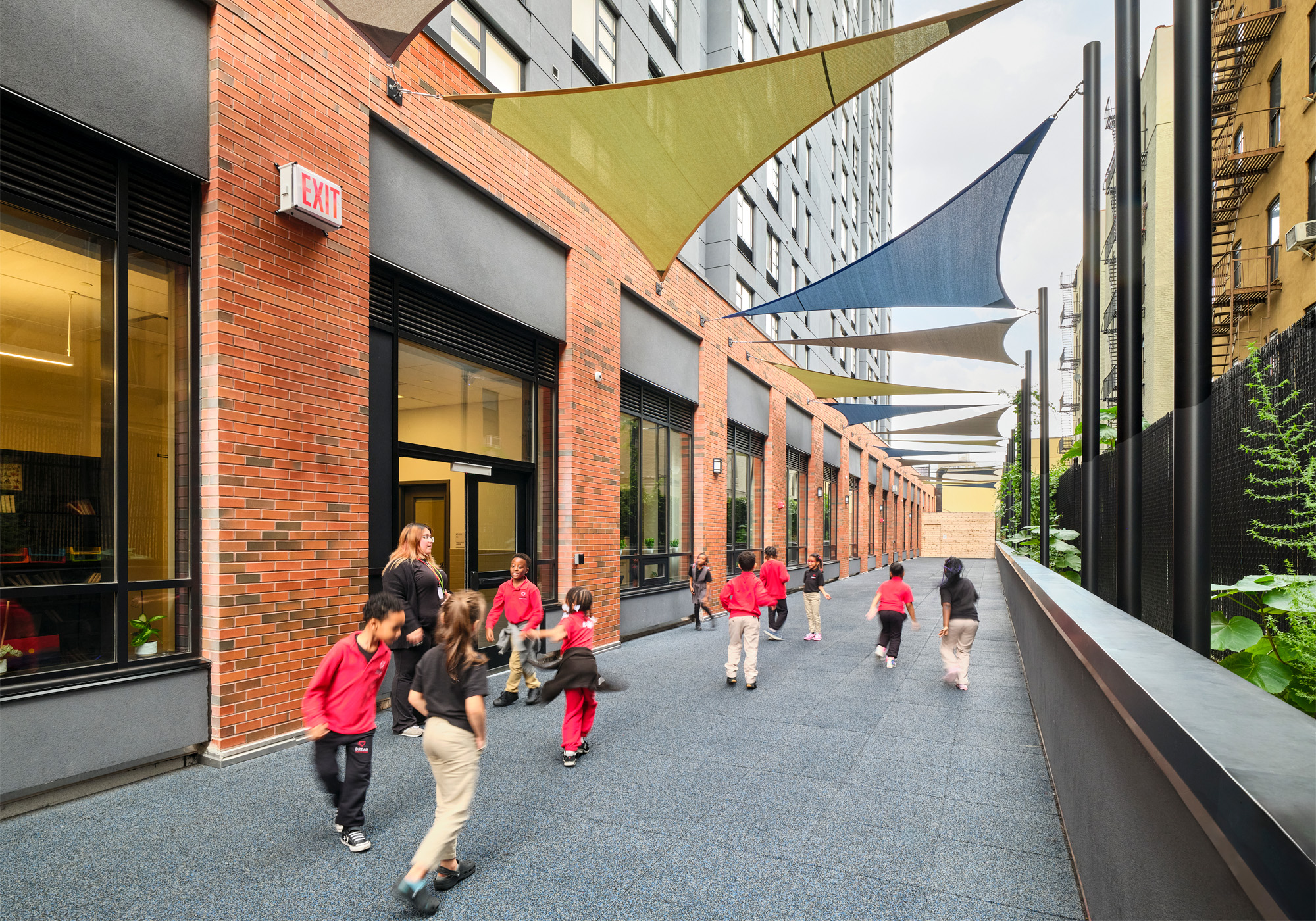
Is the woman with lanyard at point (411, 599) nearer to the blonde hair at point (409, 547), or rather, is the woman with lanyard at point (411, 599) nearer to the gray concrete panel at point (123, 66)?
the blonde hair at point (409, 547)

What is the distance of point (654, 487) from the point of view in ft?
44.5

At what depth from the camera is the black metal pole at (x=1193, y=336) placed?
324 cm

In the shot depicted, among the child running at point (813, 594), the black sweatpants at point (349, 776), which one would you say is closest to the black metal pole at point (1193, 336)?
the black sweatpants at point (349, 776)

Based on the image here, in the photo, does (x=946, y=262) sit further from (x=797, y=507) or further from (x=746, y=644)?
(x=797, y=507)

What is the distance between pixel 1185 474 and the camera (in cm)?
328

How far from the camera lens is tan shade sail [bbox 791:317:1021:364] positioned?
1294cm

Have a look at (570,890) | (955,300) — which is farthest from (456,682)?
(955,300)

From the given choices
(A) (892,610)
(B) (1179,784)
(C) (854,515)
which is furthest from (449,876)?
(C) (854,515)

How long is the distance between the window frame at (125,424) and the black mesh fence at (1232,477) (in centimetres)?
629

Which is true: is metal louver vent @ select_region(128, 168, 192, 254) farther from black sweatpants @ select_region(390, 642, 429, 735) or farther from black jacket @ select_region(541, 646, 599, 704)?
black jacket @ select_region(541, 646, 599, 704)

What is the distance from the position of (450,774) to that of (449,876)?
0.53 metres

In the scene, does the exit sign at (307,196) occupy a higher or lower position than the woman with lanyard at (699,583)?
higher

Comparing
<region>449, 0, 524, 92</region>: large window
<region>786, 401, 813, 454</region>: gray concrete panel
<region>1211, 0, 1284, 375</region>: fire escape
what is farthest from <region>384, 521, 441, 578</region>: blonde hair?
<region>1211, 0, 1284, 375</region>: fire escape

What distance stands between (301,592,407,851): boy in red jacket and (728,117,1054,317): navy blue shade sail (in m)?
7.70
